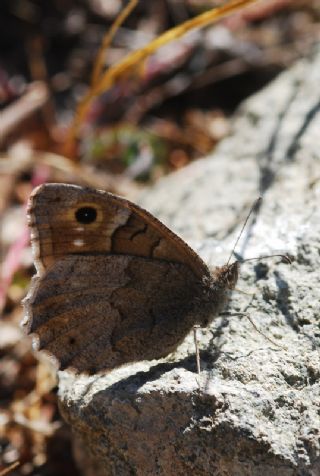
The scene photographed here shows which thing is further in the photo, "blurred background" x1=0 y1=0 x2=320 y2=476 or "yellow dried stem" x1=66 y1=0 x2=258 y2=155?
"blurred background" x1=0 y1=0 x2=320 y2=476

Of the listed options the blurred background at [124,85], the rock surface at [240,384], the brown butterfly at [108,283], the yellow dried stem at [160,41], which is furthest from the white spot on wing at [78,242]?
the blurred background at [124,85]

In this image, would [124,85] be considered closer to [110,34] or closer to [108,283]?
[110,34]

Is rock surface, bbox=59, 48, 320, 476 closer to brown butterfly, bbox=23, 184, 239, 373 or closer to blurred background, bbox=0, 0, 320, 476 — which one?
brown butterfly, bbox=23, 184, 239, 373

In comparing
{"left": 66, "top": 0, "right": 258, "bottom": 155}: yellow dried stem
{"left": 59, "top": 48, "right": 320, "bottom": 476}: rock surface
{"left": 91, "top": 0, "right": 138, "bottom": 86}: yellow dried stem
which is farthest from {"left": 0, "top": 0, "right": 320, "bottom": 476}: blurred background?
{"left": 59, "top": 48, "right": 320, "bottom": 476}: rock surface

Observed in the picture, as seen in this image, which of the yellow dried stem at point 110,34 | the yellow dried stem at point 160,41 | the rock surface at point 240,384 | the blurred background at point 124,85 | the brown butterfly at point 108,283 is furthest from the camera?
Answer: the blurred background at point 124,85

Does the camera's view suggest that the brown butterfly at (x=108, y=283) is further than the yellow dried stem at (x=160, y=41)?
No

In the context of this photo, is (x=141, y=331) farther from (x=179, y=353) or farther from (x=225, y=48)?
(x=225, y=48)

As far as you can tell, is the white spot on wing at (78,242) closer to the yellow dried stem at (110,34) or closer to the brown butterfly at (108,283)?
the brown butterfly at (108,283)
